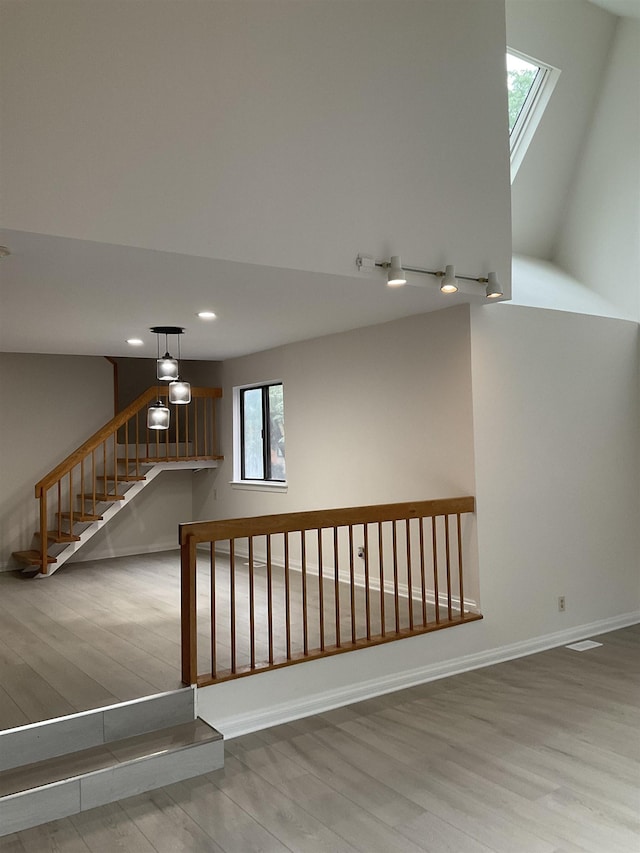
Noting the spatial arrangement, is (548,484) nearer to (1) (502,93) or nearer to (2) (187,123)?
(1) (502,93)

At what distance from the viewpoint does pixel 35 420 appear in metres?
7.73

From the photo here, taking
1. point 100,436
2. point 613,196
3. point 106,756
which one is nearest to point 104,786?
point 106,756

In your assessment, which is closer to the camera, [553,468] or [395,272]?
[395,272]

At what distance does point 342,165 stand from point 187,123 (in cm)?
90

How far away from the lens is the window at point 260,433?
757 cm

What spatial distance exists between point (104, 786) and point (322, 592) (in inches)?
65.7

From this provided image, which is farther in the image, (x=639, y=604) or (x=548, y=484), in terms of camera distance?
(x=639, y=604)

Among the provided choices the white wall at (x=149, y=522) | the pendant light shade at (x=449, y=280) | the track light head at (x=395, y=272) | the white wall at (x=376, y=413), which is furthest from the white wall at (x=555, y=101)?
the white wall at (x=149, y=522)

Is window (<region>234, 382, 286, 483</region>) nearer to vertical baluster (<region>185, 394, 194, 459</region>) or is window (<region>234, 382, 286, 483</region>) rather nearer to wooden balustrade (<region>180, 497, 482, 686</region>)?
vertical baluster (<region>185, 394, 194, 459</region>)

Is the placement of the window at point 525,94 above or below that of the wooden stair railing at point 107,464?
above

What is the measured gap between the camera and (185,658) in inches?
145

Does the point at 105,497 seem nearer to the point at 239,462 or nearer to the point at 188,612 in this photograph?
the point at 239,462

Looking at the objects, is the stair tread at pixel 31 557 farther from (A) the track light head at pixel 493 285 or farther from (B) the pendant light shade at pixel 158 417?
(A) the track light head at pixel 493 285

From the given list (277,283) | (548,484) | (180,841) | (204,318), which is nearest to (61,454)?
(204,318)
